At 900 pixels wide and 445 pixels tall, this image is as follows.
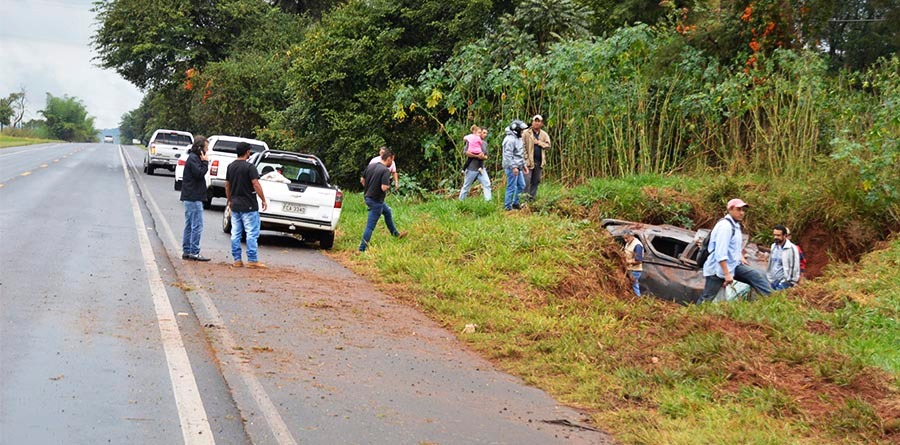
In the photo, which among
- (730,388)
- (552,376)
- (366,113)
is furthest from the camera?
(366,113)

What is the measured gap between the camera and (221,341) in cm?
802

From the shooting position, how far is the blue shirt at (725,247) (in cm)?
1130

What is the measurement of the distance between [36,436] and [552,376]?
423 cm

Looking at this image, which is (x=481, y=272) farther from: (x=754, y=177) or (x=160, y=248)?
(x=754, y=177)

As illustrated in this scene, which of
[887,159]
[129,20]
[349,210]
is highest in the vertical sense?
[129,20]

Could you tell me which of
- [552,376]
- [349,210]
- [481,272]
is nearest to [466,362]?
[552,376]

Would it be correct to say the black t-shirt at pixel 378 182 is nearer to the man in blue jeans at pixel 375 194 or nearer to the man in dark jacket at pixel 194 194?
the man in blue jeans at pixel 375 194

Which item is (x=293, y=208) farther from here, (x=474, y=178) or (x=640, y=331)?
(x=640, y=331)

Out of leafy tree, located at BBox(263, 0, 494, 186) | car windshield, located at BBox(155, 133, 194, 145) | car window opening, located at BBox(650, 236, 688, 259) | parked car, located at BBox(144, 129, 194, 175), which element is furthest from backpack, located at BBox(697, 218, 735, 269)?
car windshield, located at BBox(155, 133, 194, 145)

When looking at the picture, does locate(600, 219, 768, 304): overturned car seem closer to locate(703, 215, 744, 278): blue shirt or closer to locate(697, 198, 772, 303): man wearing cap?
locate(697, 198, 772, 303): man wearing cap

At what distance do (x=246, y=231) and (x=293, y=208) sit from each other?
9.11 ft

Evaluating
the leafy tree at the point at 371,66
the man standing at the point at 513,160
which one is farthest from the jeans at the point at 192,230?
the leafy tree at the point at 371,66

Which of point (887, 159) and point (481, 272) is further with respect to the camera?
point (887, 159)

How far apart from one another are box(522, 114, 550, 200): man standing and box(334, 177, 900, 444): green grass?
0.78 metres
